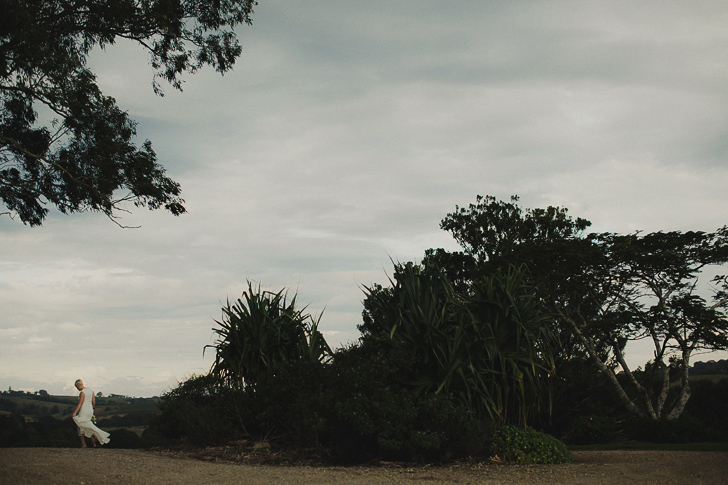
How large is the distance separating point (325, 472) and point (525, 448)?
3.22 m

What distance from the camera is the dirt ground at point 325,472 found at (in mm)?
6570

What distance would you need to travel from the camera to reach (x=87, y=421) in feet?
36.0

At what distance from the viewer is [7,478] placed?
630 cm

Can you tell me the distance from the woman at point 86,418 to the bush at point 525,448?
7.83 m

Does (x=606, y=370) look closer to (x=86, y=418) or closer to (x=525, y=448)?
(x=525, y=448)

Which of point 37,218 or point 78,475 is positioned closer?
point 78,475

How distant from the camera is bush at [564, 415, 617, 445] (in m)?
14.2

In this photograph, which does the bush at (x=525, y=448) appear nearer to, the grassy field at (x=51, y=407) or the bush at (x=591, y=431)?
the bush at (x=591, y=431)

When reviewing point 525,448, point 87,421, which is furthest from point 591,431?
point 87,421

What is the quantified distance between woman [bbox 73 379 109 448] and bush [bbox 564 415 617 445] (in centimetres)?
1103

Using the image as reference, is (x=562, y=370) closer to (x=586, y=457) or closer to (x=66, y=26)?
(x=586, y=457)

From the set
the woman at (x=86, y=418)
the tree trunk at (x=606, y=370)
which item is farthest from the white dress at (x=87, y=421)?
the tree trunk at (x=606, y=370)

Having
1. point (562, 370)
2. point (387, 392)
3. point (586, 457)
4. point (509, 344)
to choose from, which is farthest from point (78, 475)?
point (562, 370)

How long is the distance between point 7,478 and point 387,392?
15.9ft
